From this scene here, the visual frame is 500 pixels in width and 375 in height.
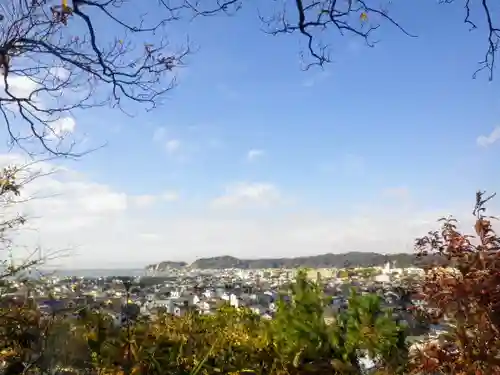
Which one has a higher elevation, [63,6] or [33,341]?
[63,6]

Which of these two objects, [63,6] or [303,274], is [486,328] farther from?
[63,6]

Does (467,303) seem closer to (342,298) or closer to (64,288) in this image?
(342,298)

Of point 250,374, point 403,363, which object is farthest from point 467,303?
point 250,374

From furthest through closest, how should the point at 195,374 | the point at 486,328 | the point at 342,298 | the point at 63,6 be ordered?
the point at 342,298 → the point at 63,6 → the point at 195,374 → the point at 486,328

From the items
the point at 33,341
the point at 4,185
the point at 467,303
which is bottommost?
the point at 33,341

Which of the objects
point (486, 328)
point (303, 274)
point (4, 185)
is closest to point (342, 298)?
point (303, 274)

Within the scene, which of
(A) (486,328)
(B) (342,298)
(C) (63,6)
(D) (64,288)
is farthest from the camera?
(B) (342,298)

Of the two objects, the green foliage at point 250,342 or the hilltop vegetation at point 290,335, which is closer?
the hilltop vegetation at point 290,335

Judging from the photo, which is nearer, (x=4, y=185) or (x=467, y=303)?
(x=467, y=303)

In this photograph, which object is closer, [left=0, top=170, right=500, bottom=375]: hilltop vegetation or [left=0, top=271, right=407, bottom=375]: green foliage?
[left=0, top=170, right=500, bottom=375]: hilltop vegetation
